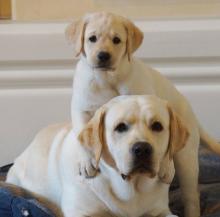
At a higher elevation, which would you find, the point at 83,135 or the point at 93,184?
the point at 83,135

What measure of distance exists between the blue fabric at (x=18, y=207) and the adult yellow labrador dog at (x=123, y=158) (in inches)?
2.7

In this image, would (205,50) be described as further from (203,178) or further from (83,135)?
(83,135)

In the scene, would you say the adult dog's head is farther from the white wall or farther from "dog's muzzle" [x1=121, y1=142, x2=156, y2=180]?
the white wall

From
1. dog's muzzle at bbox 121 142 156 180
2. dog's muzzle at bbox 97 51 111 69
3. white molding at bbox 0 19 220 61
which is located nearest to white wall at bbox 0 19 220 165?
white molding at bbox 0 19 220 61

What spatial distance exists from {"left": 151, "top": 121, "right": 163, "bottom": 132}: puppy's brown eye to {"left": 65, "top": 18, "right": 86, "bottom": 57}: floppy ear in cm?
33

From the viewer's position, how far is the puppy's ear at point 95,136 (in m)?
1.20

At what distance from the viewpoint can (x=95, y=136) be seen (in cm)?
121

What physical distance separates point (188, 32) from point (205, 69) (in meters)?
0.14

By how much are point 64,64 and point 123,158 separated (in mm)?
883

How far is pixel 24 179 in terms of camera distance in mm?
1604

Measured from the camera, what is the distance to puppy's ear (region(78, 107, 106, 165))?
1.20 metres

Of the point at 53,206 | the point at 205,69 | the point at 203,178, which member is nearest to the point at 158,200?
the point at 53,206

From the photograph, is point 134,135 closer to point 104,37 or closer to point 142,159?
point 142,159

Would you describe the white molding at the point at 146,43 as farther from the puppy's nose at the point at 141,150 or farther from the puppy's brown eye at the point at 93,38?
the puppy's nose at the point at 141,150
